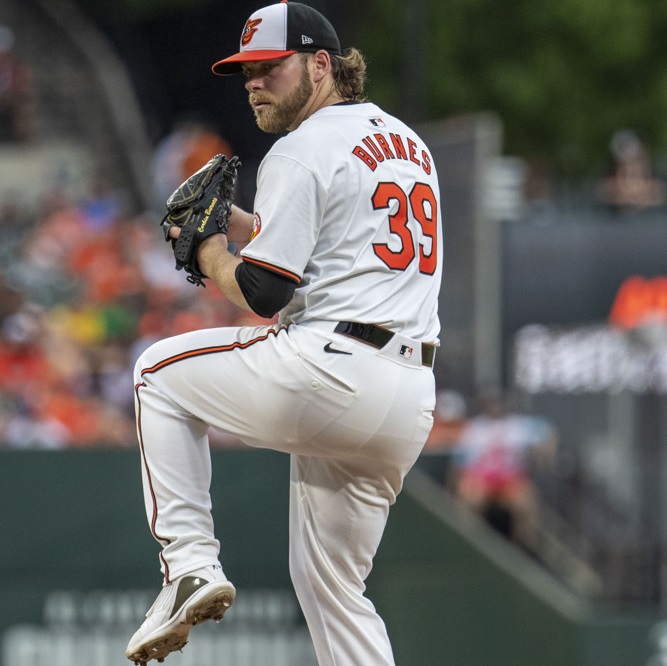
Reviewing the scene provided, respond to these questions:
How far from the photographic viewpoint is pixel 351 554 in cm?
496

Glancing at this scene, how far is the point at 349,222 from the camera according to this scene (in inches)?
180

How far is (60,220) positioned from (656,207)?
545cm

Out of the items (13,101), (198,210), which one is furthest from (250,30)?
(13,101)

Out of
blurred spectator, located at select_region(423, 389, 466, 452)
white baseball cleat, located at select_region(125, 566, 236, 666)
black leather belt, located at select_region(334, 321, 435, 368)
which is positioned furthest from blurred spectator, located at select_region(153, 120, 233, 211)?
white baseball cleat, located at select_region(125, 566, 236, 666)

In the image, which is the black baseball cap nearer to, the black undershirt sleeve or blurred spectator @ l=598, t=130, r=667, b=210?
the black undershirt sleeve

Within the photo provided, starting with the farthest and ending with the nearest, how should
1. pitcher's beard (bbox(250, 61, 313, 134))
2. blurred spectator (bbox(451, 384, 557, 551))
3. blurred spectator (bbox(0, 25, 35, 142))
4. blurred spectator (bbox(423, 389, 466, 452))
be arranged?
blurred spectator (bbox(0, 25, 35, 142)) < blurred spectator (bbox(423, 389, 466, 452)) < blurred spectator (bbox(451, 384, 557, 551)) < pitcher's beard (bbox(250, 61, 313, 134))

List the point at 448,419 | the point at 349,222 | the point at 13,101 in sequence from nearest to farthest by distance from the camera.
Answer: the point at 349,222, the point at 448,419, the point at 13,101

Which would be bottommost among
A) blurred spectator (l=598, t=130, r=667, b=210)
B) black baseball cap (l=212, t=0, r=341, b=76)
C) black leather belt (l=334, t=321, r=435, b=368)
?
blurred spectator (l=598, t=130, r=667, b=210)

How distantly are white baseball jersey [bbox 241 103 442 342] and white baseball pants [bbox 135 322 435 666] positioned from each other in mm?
109

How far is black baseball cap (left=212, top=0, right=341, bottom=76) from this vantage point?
4.58 meters

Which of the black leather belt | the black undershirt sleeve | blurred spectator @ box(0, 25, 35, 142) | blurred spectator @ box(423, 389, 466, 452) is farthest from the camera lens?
blurred spectator @ box(0, 25, 35, 142)

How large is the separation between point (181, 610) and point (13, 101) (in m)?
13.1

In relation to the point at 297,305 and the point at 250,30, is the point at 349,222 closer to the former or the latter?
the point at 297,305

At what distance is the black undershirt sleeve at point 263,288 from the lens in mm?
4469
